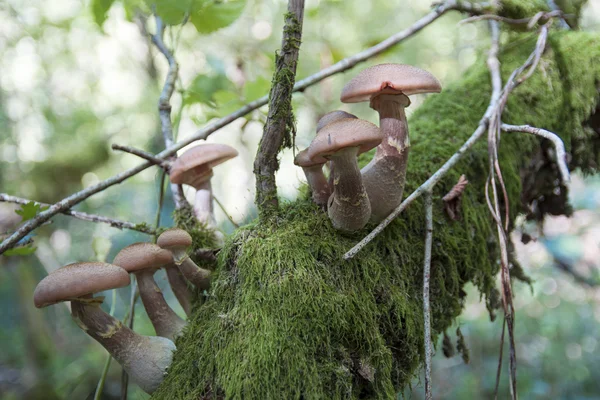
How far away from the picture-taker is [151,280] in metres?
1.79

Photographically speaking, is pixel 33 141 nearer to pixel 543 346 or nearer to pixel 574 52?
pixel 574 52

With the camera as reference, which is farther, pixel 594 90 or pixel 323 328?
pixel 594 90

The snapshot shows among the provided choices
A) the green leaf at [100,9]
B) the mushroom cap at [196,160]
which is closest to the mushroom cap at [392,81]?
the mushroom cap at [196,160]

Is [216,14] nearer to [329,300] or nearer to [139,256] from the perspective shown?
[139,256]

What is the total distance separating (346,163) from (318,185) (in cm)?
25

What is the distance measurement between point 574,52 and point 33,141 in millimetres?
12406

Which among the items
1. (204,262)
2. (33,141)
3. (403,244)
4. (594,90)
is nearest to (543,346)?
(594,90)

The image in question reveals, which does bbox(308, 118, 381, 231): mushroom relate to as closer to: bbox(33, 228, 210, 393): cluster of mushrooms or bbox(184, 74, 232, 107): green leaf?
bbox(33, 228, 210, 393): cluster of mushrooms

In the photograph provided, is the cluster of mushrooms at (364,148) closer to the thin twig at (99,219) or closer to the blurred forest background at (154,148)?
the blurred forest background at (154,148)

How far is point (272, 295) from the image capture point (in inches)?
51.4

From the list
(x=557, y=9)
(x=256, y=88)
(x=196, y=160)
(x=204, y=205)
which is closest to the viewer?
(x=196, y=160)

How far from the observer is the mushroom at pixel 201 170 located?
1940 millimetres

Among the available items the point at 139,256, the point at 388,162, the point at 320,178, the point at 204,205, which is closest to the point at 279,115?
the point at 320,178

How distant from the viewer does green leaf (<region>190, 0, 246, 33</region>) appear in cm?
234
